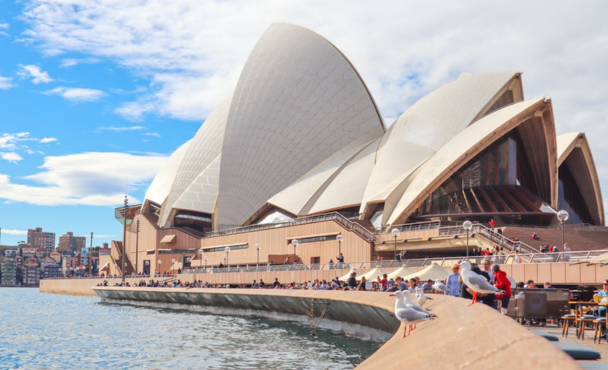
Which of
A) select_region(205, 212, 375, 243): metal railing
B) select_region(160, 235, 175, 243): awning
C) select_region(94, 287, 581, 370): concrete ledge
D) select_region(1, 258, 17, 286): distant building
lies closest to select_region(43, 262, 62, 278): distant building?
select_region(1, 258, 17, 286): distant building

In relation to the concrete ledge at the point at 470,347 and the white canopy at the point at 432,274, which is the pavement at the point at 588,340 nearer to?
the concrete ledge at the point at 470,347

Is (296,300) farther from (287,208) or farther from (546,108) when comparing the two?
(287,208)

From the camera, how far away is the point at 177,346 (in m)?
15.5

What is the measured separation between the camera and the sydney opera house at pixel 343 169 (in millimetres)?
35562

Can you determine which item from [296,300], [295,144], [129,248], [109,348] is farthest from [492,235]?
[129,248]

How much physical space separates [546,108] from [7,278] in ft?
519

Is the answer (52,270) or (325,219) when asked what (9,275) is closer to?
(52,270)

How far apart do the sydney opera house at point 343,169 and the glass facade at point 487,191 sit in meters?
0.07

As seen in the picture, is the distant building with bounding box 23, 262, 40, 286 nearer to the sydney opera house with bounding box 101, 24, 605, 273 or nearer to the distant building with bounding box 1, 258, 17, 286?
the distant building with bounding box 1, 258, 17, 286

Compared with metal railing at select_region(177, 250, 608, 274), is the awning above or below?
above

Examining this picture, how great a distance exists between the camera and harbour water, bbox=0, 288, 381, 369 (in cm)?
1270

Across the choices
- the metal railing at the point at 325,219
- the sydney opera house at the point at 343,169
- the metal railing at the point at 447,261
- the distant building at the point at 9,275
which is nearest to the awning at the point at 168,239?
the sydney opera house at the point at 343,169

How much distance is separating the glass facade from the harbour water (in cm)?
1599

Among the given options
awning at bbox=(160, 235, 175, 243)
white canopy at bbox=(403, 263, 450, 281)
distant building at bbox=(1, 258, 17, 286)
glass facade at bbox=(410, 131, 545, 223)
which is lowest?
distant building at bbox=(1, 258, 17, 286)
